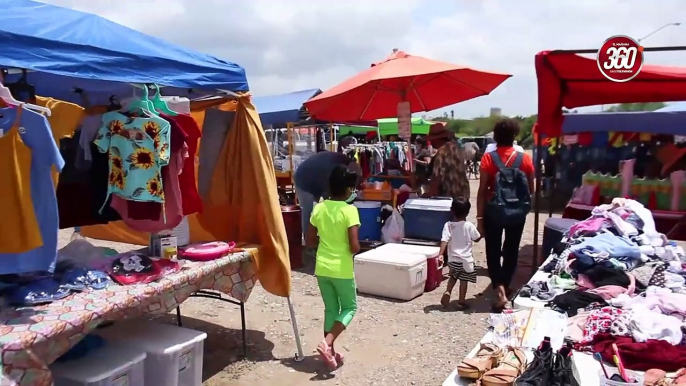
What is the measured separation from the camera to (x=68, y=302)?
311 cm

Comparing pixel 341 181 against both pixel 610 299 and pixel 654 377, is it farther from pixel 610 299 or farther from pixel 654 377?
pixel 654 377

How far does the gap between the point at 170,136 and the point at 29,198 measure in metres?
1.22

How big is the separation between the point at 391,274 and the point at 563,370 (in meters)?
3.66

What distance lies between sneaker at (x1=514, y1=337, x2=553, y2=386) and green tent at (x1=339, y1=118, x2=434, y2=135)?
14.2 m

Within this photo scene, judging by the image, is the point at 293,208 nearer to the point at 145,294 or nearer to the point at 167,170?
the point at 167,170

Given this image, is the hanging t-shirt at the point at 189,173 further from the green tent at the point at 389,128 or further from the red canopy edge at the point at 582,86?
the green tent at the point at 389,128

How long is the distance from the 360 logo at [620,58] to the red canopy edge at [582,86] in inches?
10.5

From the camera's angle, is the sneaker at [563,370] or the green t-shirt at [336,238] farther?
the green t-shirt at [336,238]

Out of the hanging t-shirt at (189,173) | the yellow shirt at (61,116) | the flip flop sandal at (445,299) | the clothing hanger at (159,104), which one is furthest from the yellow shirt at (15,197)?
the flip flop sandal at (445,299)

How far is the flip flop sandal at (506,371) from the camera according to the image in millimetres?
2359

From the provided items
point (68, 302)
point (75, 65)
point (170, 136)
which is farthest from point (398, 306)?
point (75, 65)

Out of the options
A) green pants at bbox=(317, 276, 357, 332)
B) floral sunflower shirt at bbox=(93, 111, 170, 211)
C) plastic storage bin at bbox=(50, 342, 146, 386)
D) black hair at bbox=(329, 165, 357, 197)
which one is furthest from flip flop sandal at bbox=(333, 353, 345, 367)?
floral sunflower shirt at bbox=(93, 111, 170, 211)

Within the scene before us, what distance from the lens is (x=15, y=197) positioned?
289 cm

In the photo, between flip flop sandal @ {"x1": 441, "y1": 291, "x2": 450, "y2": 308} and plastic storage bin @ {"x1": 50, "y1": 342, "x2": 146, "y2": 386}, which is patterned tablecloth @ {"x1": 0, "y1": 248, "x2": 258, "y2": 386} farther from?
flip flop sandal @ {"x1": 441, "y1": 291, "x2": 450, "y2": 308}
